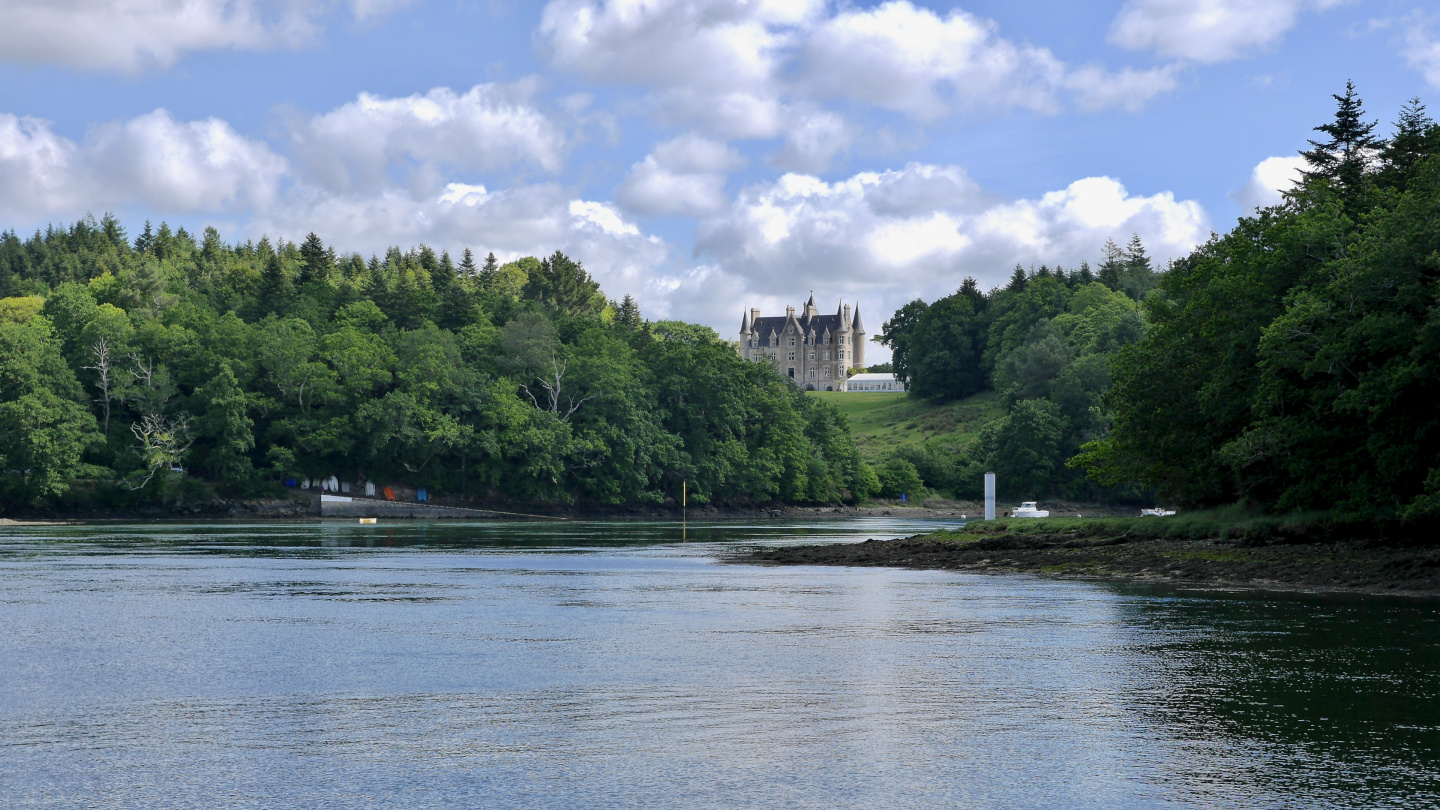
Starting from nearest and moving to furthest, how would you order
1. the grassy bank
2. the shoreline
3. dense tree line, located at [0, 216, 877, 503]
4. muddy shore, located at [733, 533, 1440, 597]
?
muddy shore, located at [733, 533, 1440, 597] < the grassy bank < the shoreline < dense tree line, located at [0, 216, 877, 503]

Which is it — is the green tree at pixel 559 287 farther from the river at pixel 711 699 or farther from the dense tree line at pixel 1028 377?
the river at pixel 711 699

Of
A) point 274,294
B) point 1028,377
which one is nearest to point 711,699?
point 274,294

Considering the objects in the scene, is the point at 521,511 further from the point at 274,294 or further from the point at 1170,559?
the point at 1170,559

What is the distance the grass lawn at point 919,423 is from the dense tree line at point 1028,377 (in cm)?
300

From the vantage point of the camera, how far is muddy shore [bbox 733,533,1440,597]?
35844 millimetres

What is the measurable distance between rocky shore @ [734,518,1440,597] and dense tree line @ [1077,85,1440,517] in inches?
63.9

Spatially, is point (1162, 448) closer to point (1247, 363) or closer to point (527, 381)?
point (1247, 363)

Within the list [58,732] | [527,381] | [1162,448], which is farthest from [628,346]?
[58,732]

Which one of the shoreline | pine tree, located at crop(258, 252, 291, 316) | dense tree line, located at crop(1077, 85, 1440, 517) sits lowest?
the shoreline

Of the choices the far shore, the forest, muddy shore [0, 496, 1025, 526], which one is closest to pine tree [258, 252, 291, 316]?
the far shore

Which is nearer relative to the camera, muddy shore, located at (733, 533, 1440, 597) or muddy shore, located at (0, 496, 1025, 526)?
muddy shore, located at (733, 533, 1440, 597)

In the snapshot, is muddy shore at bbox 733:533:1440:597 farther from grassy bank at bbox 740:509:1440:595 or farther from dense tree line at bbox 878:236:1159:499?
dense tree line at bbox 878:236:1159:499

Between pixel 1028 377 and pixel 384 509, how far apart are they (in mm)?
78503

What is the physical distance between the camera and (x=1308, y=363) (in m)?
39.2
